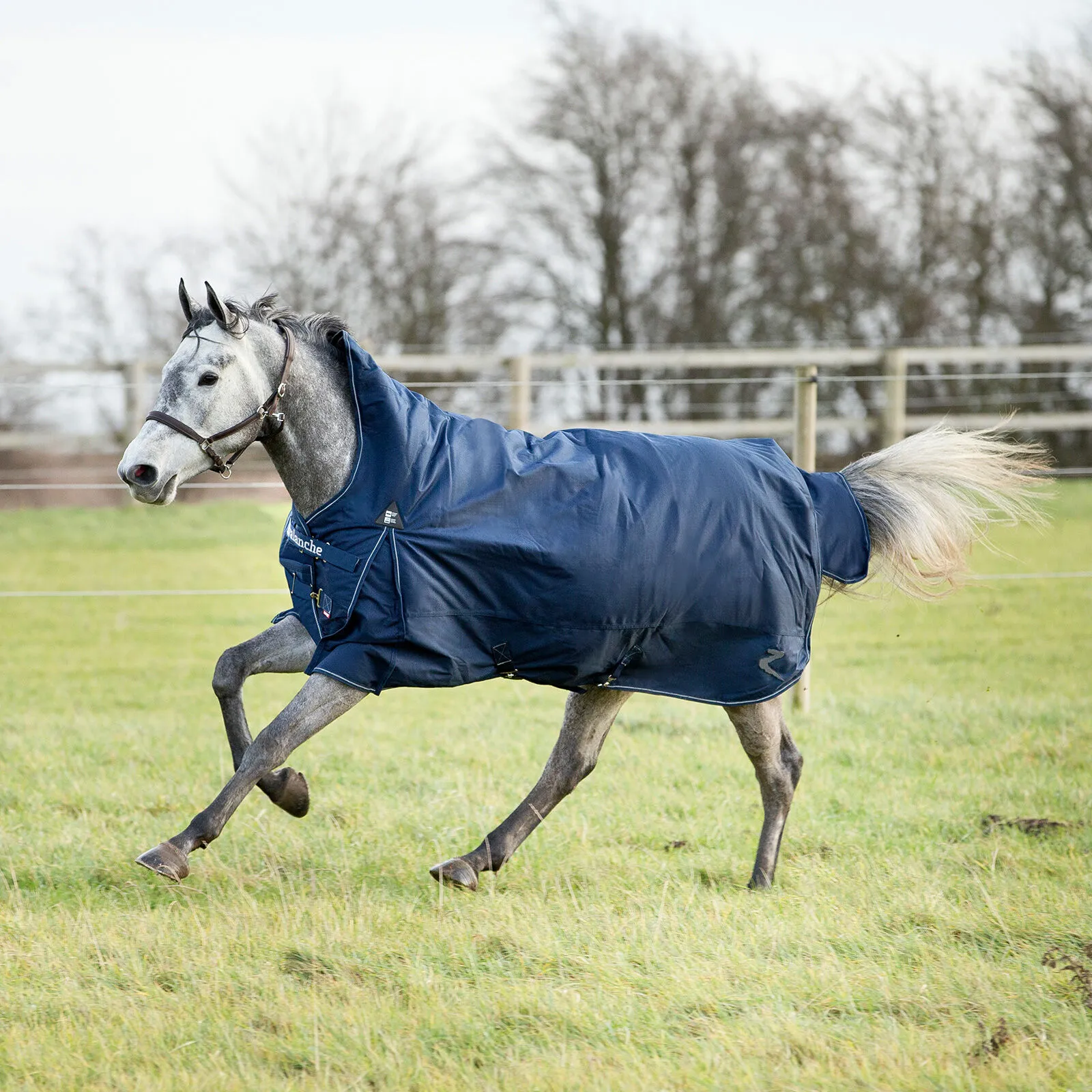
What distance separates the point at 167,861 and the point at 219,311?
1560 millimetres

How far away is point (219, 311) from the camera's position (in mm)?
3672

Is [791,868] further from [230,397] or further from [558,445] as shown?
[230,397]

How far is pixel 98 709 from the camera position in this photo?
7.20 m

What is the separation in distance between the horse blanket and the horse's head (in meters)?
0.28

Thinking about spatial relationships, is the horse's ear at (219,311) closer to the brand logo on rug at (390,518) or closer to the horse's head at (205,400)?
the horse's head at (205,400)

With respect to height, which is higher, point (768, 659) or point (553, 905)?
point (768, 659)

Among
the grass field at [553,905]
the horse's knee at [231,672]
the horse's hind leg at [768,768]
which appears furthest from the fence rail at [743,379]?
the horse's knee at [231,672]

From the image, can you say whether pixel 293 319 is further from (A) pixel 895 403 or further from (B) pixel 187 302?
(A) pixel 895 403

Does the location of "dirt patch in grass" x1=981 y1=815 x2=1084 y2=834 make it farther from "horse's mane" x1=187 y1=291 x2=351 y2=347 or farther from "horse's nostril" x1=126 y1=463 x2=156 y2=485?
"horse's nostril" x1=126 y1=463 x2=156 y2=485

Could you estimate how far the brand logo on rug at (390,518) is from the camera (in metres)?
3.69

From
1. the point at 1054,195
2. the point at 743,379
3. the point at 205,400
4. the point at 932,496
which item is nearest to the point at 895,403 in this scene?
the point at 743,379

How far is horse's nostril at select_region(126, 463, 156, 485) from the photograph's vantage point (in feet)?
11.6

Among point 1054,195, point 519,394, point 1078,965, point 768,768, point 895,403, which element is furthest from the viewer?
point 1054,195

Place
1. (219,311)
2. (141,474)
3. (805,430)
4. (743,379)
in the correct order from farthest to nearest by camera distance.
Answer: (743,379) → (805,430) → (219,311) → (141,474)
